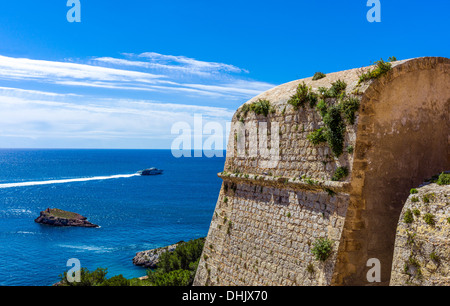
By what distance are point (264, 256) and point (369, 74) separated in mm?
6186

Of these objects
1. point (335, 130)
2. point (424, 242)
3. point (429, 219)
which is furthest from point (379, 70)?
point (424, 242)

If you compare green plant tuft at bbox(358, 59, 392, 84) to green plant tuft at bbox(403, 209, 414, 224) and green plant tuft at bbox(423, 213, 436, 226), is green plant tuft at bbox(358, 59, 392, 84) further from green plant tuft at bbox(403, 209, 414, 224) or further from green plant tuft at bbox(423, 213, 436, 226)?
green plant tuft at bbox(423, 213, 436, 226)

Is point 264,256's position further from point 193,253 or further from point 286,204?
point 193,253

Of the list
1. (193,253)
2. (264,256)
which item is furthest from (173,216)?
(264,256)

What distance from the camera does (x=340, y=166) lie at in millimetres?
9539

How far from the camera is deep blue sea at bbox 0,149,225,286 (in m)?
52.8

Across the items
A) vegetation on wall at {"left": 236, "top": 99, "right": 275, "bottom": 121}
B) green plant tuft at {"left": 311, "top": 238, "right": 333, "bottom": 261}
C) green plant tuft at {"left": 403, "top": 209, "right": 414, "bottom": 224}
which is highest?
vegetation on wall at {"left": 236, "top": 99, "right": 275, "bottom": 121}

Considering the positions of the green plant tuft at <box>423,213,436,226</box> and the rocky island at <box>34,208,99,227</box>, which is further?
the rocky island at <box>34,208,99,227</box>

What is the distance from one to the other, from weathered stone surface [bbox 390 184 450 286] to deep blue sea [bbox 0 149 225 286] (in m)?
42.4

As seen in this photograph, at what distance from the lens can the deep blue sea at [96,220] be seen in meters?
52.8

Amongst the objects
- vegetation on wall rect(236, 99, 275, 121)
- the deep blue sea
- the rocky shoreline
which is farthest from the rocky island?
vegetation on wall rect(236, 99, 275, 121)

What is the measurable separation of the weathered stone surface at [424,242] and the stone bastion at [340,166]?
4.46 feet

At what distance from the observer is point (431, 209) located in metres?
7.76
